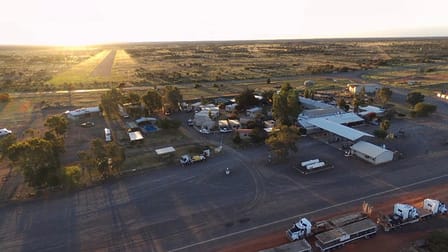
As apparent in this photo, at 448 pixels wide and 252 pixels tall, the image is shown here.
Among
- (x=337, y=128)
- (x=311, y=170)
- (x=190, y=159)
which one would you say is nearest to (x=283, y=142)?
(x=311, y=170)

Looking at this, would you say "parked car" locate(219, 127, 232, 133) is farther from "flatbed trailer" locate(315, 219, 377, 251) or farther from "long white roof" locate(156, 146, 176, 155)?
"flatbed trailer" locate(315, 219, 377, 251)

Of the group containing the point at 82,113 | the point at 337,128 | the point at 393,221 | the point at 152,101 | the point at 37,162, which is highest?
the point at 152,101

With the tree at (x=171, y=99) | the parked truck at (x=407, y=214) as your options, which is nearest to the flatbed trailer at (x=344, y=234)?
the parked truck at (x=407, y=214)

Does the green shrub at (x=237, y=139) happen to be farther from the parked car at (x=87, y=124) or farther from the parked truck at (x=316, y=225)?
the parked car at (x=87, y=124)

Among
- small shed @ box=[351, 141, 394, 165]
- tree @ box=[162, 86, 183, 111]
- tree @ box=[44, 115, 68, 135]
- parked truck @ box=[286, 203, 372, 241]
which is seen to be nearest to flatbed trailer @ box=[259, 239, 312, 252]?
parked truck @ box=[286, 203, 372, 241]

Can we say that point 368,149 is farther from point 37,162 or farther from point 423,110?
point 37,162

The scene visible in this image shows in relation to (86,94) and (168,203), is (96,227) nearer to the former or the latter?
(168,203)
